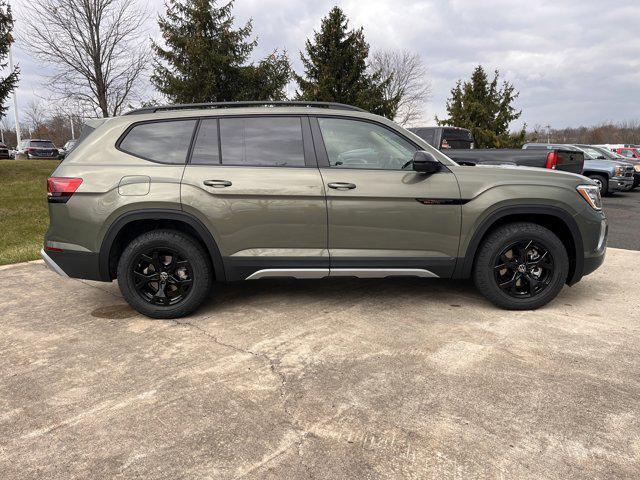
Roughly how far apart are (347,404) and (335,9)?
18.1 meters

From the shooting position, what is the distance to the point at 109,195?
3.66 metres

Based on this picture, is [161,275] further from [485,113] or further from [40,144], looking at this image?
[40,144]

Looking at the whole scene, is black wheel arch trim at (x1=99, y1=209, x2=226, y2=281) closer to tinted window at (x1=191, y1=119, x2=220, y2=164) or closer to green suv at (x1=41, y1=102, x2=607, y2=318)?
green suv at (x1=41, y1=102, x2=607, y2=318)

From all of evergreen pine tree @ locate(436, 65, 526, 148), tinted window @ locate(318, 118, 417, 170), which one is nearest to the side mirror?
tinted window @ locate(318, 118, 417, 170)

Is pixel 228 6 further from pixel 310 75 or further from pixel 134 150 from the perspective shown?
pixel 134 150

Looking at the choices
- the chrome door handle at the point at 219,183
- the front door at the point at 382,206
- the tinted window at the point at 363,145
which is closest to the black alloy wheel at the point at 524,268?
the front door at the point at 382,206

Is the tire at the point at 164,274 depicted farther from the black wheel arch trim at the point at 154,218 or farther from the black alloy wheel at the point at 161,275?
the black wheel arch trim at the point at 154,218

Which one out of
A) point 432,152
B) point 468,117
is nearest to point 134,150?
point 432,152

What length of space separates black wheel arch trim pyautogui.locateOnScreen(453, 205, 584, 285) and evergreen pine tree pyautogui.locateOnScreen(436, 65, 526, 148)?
21.5 m

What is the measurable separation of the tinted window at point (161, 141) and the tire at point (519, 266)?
2.71m

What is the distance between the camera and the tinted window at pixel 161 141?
3.79 m

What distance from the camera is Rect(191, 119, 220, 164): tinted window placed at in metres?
3.79

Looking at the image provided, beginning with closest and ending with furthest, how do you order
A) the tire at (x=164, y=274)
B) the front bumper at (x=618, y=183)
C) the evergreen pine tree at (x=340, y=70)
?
the tire at (x=164, y=274) → the front bumper at (x=618, y=183) → the evergreen pine tree at (x=340, y=70)

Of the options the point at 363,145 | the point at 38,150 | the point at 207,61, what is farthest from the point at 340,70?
the point at 38,150
